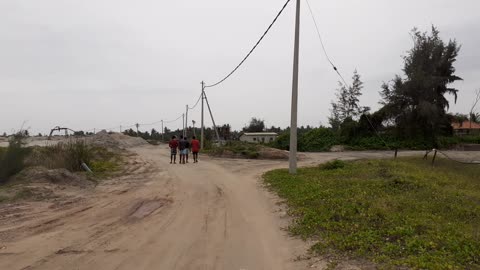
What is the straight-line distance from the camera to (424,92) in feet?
151

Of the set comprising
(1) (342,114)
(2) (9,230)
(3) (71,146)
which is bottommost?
(2) (9,230)

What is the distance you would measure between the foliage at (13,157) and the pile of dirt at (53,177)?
37 centimetres

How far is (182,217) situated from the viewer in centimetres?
1020

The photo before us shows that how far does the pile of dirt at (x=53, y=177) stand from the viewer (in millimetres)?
15250

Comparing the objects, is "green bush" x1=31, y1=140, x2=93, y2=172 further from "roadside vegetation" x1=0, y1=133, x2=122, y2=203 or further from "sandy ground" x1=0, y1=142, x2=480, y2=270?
"sandy ground" x1=0, y1=142, x2=480, y2=270

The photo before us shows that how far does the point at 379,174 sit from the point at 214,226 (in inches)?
327

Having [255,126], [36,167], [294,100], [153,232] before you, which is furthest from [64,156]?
[255,126]

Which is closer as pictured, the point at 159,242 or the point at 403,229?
the point at 403,229

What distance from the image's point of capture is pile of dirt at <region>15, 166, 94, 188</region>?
15.2 metres

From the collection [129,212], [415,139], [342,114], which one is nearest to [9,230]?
[129,212]

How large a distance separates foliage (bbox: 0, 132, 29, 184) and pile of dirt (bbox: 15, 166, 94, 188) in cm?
37

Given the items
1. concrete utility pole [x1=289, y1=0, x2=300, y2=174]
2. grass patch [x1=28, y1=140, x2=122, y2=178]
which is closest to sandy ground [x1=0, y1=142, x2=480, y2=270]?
concrete utility pole [x1=289, y1=0, x2=300, y2=174]

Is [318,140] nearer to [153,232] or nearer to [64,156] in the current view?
[64,156]

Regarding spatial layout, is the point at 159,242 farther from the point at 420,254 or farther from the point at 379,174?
the point at 379,174
